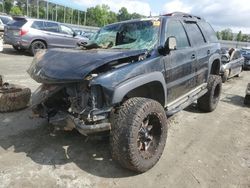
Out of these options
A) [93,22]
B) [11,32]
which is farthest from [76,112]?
[93,22]

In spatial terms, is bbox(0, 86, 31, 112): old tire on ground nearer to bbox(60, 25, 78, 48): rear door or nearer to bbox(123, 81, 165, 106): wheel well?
bbox(123, 81, 165, 106): wheel well

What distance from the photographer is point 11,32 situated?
14109 mm

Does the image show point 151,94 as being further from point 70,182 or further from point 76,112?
point 70,182

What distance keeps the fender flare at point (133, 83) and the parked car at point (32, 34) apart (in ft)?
33.3

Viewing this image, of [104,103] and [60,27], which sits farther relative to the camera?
[60,27]

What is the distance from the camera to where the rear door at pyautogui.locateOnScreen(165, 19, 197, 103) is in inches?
184

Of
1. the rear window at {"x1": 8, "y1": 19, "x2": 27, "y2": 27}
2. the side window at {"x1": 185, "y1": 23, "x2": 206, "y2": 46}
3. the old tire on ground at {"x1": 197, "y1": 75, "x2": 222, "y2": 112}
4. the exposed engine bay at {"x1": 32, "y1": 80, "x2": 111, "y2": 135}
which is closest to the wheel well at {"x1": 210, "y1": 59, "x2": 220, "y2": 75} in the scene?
the old tire on ground at {"x1": 197, "y1": 75, "x2": 222, "y2": 112}

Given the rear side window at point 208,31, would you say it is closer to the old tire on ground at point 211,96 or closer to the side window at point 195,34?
the side window at point 195,34

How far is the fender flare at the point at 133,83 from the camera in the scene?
11.7 ft

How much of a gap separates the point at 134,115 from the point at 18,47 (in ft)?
40.3

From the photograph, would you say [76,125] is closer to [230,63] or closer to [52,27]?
[230,63]

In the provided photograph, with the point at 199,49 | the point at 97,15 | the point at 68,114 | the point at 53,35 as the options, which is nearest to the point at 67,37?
the point at 53,35

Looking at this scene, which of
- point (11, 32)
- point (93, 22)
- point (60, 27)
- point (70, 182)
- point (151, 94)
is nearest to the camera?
point (70, 182)

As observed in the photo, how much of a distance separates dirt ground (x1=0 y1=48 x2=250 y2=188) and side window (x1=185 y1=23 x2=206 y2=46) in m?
1.61
